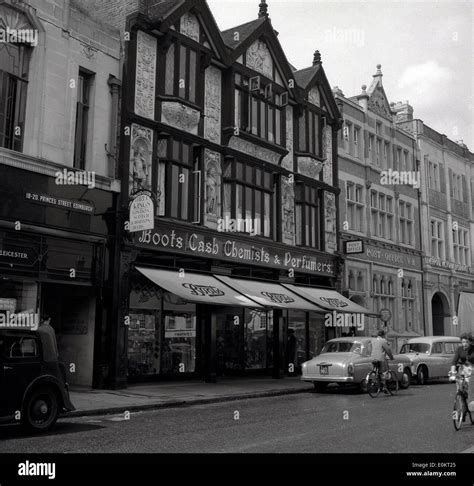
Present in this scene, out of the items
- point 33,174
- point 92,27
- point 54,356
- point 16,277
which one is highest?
point 92,27

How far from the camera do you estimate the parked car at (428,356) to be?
23.0 m

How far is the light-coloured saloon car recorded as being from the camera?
18266 millimetres

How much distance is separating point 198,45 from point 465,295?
26.6 m

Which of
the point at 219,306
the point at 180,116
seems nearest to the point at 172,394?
the point at 219,306

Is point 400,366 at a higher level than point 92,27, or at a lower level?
lower

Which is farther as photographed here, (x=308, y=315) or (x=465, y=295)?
(x=465, y=295)

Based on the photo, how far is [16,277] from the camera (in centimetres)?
1509

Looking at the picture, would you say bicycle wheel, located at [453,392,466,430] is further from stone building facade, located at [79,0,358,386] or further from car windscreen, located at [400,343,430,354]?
car windscreen, located at [400,343,430,354]

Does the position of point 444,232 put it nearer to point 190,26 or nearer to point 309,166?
point 309,166
